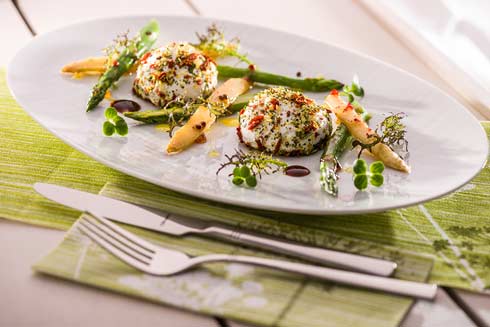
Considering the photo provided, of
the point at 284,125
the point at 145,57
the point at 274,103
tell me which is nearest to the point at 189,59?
the point at 145,57

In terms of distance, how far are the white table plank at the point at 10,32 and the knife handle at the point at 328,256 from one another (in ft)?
7.83

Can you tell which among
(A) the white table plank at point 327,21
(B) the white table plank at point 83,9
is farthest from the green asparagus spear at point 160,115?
(A) the white table plank at point 327,21

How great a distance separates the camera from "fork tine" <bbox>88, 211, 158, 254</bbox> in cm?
253

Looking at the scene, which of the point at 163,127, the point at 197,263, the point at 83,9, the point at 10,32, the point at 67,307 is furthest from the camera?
the point at 83,9

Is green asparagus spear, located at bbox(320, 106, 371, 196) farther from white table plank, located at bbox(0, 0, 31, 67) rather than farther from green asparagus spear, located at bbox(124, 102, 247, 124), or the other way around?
white table plank, located at bbox(0, 0, 31, 67)

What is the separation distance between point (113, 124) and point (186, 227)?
742mm

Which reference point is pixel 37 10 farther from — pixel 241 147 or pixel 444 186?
pixel 444 186

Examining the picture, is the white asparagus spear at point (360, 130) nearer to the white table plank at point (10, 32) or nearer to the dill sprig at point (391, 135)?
the dill sprig at point (391, 135)

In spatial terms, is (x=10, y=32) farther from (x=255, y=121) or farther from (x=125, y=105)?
(x=255, y=121)

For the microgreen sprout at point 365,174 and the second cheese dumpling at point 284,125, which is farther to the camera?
the second cheese dumpling at point 284,125

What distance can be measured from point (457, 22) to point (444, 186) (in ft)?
9.85

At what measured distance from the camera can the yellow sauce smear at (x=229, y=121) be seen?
3.41 meters

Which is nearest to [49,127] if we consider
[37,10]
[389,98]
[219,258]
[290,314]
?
[219,258]

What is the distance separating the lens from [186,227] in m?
2.67
